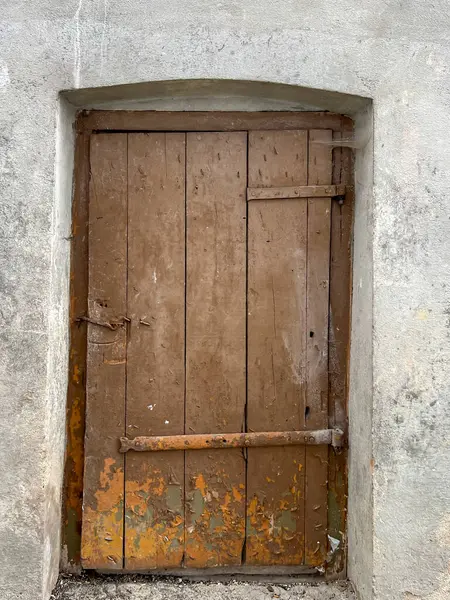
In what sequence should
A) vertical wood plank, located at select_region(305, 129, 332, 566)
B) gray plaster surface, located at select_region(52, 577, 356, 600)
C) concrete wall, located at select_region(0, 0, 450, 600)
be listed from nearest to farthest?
concrete wall, located at select_region(0, 0, 450, 600)
gray plaster surface, located at select_region(52, 577, 356, 600)
vertical wood plank, located at select_region(305, 129, 332, 566)

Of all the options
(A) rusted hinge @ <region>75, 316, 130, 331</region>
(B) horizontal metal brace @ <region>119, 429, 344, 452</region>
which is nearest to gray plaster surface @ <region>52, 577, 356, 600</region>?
(B) horizontal metal brace @ <region>119, 429, 344, 452</region>

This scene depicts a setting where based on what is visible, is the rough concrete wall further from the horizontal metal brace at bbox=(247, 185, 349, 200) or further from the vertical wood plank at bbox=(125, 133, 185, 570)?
the vertical wood plank at bbox=(125, 133, 185, 570)


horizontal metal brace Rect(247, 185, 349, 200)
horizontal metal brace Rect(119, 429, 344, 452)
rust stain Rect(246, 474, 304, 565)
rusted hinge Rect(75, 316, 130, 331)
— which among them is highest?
horizontal metal brace Rect(247, 185, 349, 200)

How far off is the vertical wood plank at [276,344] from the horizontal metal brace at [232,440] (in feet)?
0.13

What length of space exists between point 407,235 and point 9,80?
1615 mm

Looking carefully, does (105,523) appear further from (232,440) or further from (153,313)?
(153,313)

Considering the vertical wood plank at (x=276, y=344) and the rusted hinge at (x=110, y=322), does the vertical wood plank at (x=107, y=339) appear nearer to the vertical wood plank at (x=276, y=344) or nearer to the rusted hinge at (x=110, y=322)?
the rusted hinge at (x=110, y=322)

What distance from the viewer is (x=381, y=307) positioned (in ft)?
6.64

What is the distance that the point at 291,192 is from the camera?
2.21m

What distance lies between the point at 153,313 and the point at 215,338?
278mm

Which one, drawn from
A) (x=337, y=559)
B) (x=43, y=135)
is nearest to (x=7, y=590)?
(x=337, y=559)

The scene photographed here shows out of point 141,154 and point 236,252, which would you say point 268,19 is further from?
point 236,252

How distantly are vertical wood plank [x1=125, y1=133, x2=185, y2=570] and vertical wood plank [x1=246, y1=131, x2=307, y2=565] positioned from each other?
0.31m

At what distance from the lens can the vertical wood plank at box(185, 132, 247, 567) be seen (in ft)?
7.30
